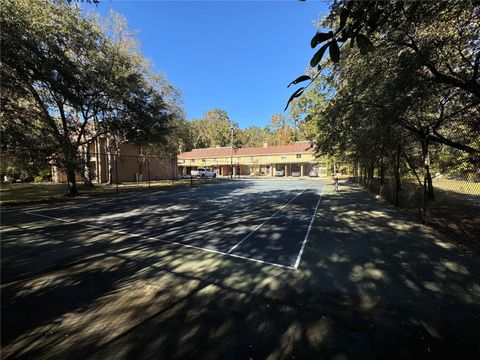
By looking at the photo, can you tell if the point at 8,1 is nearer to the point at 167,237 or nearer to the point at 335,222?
the point at 167,237

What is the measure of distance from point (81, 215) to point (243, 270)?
8.13 m

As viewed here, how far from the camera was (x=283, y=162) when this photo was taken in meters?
52.5

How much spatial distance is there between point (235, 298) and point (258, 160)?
5222 centimetres

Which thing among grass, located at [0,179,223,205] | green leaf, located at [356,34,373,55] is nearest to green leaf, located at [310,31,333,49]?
green leaf, located at [356,34,373,55]

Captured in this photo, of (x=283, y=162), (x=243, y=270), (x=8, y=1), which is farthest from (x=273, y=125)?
(x=243, y=270)

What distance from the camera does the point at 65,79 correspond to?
1341cm

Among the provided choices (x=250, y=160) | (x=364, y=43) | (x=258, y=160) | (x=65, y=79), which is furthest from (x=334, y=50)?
(x=250, y=160)

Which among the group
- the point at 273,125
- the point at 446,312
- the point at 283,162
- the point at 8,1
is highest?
the point at 273,125

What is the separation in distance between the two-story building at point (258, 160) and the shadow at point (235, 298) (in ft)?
144

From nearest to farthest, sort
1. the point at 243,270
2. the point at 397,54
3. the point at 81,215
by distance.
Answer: the point at 243,270, the point at 397,54, the point at 81,215

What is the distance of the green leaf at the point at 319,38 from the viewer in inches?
52.9

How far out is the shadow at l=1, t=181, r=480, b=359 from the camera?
261cm

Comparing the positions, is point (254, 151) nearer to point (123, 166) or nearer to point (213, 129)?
point (213, 129)

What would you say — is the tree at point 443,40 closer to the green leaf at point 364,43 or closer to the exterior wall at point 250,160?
the green leaf at point 364,43
